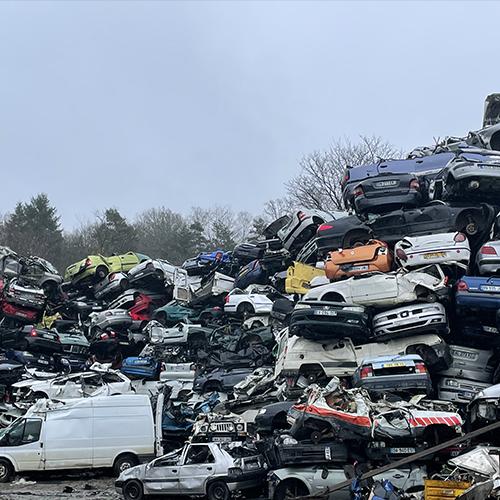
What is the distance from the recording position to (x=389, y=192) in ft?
55.3

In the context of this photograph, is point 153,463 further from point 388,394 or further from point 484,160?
point 484,160

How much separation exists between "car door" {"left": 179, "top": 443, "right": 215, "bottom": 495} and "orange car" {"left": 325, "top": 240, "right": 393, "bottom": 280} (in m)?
6.60

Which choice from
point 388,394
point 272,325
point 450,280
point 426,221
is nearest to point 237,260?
point 272,325

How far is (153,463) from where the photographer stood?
10461 millimetres

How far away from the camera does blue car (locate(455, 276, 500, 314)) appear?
12.2 metres

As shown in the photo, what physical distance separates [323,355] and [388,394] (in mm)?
2732

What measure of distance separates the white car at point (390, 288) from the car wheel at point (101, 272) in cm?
1543

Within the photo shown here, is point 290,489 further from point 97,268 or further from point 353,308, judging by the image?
point 97,268

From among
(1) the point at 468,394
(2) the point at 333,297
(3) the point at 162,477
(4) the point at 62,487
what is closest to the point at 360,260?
(2) the point at 333,297

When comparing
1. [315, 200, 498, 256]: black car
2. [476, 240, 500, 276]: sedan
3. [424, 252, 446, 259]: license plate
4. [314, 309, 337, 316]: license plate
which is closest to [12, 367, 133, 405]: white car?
[314, 309, 337, 316]: license plate

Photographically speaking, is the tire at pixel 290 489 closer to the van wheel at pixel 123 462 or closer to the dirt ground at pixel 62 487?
the dirt ground at pixel 62 487

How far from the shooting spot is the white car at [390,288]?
44.3 feet

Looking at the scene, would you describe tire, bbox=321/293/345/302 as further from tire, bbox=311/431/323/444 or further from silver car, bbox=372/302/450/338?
tire, bbox=311/431/323/444

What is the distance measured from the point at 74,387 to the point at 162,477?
538 cm
